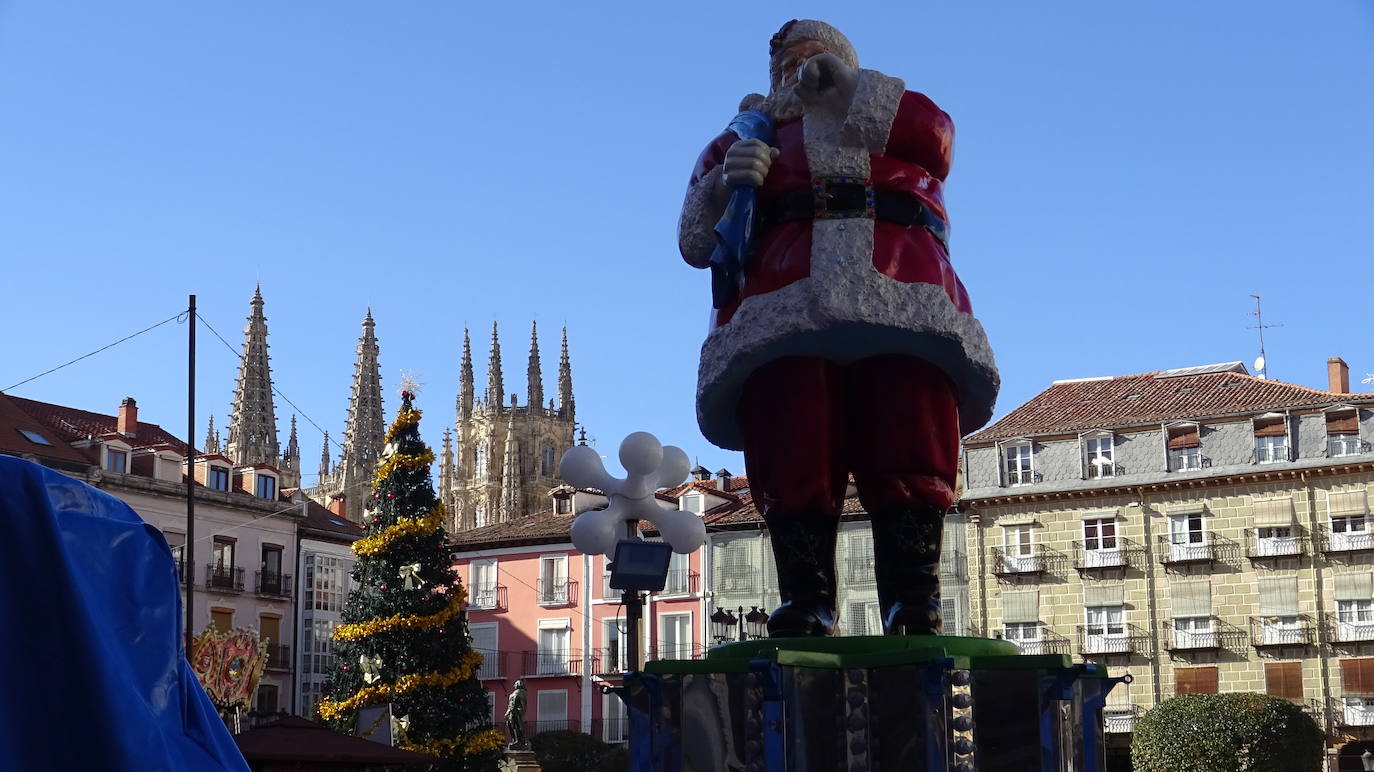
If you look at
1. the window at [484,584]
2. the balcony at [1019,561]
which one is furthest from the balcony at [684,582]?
the balcony at [1019,561]

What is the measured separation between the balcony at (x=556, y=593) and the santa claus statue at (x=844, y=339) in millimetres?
41040

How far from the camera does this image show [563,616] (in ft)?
153

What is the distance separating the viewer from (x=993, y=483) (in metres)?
43.3

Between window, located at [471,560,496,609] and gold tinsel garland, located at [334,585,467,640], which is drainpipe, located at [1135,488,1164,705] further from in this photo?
gold tinsel garland, located at [334,585,467,640]

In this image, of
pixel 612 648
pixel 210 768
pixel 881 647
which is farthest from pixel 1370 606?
pixel 210 768

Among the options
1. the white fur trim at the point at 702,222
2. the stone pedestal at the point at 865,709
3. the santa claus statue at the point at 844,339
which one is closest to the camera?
the stone pedestal at the point at 865,709

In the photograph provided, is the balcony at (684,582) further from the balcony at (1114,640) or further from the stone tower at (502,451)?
the stone tower at (502,451)

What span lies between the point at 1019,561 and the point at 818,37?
1461 inches

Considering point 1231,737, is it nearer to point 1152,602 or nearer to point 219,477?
point 1152,602

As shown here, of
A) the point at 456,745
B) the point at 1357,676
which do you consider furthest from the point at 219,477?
the point at 1357,676

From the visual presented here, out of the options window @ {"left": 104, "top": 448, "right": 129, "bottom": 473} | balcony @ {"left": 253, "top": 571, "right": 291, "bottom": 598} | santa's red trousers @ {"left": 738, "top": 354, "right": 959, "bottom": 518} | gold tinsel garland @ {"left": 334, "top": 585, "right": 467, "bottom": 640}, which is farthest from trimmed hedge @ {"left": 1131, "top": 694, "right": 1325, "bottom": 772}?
santa's red trousers @ {"left": 738, "top": 354, "right": 959, "bottom": 518}

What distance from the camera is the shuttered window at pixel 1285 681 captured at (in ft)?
128

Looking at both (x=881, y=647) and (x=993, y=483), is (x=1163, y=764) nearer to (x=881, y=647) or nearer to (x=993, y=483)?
(x=993, y=483)

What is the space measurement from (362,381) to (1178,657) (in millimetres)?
81542
